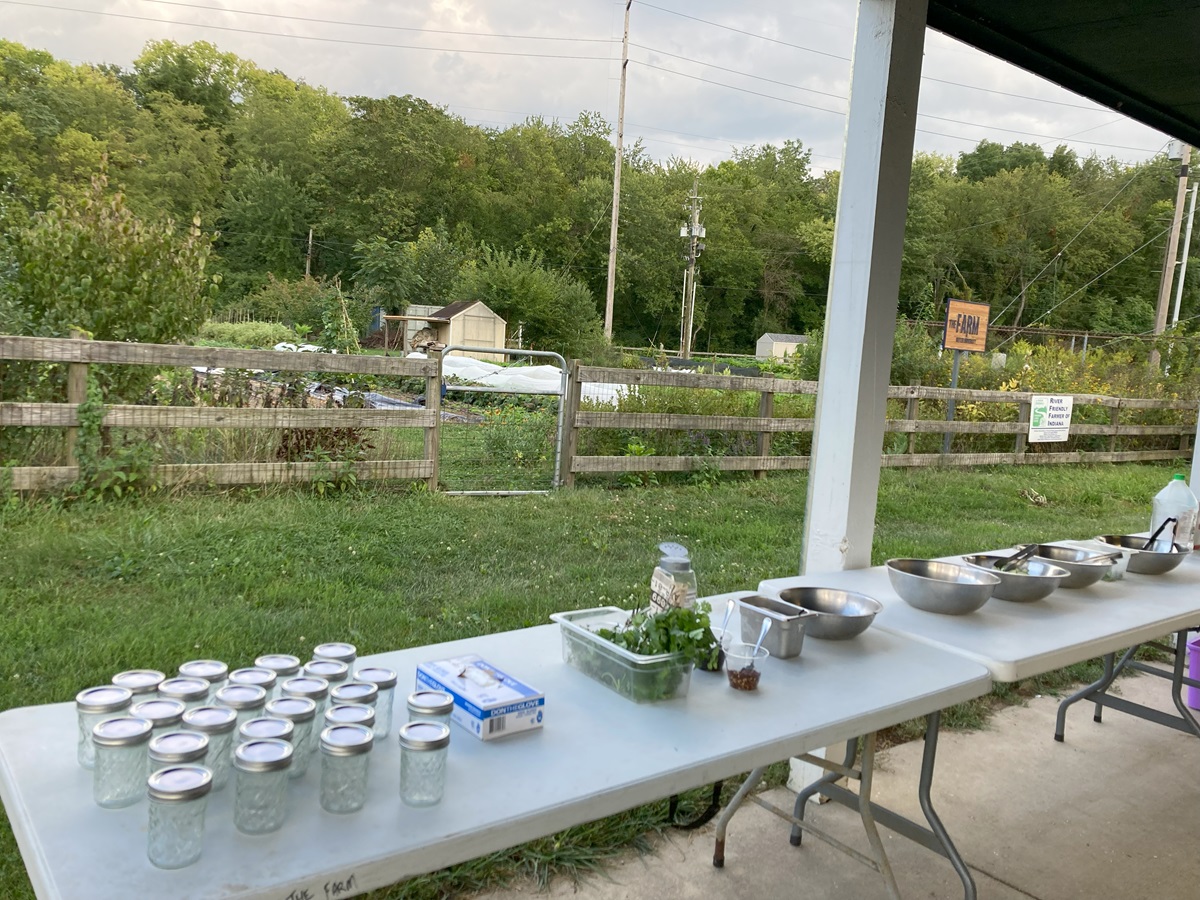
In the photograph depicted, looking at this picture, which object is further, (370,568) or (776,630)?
(370,568)

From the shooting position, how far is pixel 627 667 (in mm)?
1511

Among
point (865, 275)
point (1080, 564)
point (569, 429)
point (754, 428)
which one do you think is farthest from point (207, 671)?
point (754, 428)

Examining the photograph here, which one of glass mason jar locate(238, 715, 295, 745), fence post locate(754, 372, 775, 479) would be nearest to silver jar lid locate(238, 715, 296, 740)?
glass mason jar locate(238, 715, 295, 745)

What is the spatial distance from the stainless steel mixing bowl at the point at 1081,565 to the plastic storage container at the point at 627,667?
57.4 inches

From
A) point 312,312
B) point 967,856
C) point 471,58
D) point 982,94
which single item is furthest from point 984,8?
point 471,58

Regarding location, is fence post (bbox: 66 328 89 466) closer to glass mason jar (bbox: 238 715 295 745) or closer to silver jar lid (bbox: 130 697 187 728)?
silver jar lid (bbox: 130 697 187 728)

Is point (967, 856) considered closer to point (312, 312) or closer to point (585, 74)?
point (312, 312)

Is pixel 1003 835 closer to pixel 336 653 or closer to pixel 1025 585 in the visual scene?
pixel 1025 585

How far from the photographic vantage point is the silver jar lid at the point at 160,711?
3.56 feet

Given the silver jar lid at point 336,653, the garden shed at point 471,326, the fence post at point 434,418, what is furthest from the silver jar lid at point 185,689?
the garden shed at point 471,326

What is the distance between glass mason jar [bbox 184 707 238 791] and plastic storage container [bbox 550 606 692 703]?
668mm

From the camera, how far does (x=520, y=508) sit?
5.91m

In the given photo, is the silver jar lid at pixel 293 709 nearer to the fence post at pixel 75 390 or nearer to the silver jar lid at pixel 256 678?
the silver jar lid at pixel 256 678

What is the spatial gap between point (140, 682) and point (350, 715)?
1.13ft
